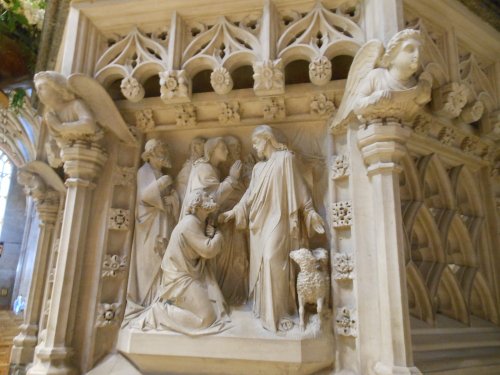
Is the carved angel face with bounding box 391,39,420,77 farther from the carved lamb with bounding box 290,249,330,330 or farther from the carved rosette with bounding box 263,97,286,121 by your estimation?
the carved lamb with bounding box 290,249,330,330

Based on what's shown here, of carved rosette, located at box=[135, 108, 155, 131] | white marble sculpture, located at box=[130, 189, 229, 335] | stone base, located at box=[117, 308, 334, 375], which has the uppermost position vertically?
carved rosette, located at box=[135, 108, 155, 131]

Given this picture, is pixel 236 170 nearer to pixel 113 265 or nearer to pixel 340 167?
pixel 340 167

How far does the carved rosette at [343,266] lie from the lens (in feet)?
9.53

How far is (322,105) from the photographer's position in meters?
3.34

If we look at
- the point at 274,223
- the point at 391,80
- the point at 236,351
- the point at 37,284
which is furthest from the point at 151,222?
the point at 37,284

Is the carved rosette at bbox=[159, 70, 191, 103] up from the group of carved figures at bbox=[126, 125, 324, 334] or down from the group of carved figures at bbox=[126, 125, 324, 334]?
up

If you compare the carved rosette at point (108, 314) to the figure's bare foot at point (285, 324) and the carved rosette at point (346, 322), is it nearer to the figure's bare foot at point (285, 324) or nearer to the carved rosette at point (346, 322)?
the figure's bare foot at point (285, 324)

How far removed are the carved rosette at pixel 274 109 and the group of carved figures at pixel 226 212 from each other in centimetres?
21

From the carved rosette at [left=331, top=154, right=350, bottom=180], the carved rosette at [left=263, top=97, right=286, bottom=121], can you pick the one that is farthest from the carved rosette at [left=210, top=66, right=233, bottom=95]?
the carved rosette at [left=331, top=154, right=350, bottom=180]

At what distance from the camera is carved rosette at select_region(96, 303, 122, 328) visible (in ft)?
10.6

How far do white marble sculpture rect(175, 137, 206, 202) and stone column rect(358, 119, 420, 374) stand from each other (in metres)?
1.36

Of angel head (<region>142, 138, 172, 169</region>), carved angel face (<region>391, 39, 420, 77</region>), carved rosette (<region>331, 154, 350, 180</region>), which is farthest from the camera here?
angel head (<region>142, 138, 172, 169</region>)

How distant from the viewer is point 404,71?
2816 mm

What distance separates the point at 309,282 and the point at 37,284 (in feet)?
11.9
